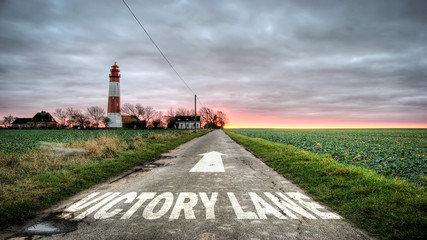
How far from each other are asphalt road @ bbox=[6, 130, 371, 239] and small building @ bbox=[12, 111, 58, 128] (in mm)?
116415

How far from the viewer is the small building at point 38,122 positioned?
326 feet

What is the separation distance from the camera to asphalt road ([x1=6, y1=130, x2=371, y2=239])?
9.94 ft

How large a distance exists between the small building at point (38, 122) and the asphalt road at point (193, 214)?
116m

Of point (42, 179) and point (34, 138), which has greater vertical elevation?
point (42, 179)

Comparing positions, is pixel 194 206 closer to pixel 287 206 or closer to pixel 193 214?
pixel 193 214

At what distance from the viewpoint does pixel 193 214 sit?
3.69m

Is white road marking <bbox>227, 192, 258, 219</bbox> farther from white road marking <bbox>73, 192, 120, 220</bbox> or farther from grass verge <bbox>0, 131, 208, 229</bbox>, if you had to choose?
grass verge <bbox>0, 131, 208, 229</bbox>

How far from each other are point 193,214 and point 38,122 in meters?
127

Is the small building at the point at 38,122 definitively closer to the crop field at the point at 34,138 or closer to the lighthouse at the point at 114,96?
the lighthouse at the point at 114,96

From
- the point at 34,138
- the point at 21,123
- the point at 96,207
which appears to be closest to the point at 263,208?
the point at 96,207

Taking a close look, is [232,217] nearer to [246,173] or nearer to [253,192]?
[253,192]

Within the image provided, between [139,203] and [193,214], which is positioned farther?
[139,203]

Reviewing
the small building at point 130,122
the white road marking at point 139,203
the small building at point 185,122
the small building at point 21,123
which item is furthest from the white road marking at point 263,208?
the small building at point 21,123

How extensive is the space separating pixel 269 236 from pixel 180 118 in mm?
121714
